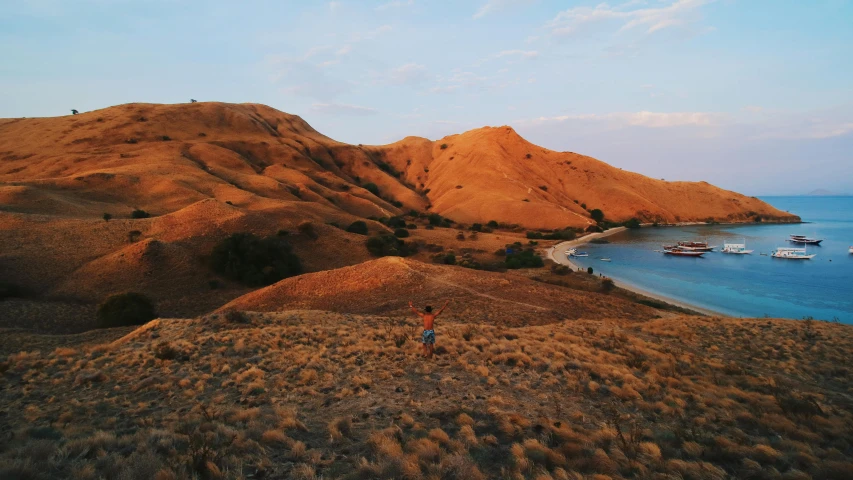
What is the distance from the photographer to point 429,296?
2406cm

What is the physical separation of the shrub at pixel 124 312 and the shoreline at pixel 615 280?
3753 centimetres

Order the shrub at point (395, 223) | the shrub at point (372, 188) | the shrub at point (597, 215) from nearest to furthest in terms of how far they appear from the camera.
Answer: the shrub at point (395, 223) → the shrub at point (372, 188) → the shrub at point (597, 215)

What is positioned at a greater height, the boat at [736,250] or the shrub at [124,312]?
the boat at [736,250]

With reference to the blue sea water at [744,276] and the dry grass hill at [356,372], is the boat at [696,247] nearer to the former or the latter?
the blue sea water at [744,276]

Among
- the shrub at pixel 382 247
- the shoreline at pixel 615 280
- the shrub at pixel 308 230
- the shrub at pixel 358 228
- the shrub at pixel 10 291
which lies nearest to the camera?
the shrub at pixel 10 291

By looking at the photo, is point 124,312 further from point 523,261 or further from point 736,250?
point 736,250

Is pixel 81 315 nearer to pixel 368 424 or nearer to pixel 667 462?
Answer: pixel 368 424

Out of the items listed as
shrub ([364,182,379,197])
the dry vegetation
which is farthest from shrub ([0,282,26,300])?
shrub ([364,182,379,197])

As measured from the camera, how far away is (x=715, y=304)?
119ft

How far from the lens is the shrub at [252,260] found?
104ft

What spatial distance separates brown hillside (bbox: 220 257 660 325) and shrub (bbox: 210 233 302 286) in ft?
18.8

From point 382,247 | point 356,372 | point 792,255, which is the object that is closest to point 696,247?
point 792,255

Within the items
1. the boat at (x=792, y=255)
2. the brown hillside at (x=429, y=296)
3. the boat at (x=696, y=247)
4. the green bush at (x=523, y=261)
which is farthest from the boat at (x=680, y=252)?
the brown hillside at (x=429, y=296)

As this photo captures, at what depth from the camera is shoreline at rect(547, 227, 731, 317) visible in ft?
110
